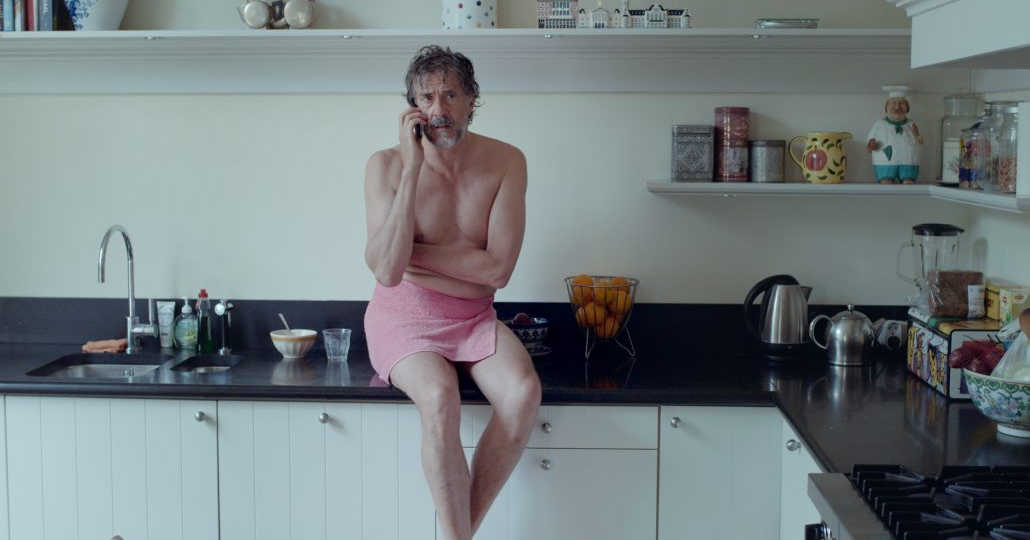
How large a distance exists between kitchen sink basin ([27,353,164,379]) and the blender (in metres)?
2.12

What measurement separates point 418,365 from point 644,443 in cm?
59

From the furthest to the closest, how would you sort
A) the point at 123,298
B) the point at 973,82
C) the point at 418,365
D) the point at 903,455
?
the point at 123,298 < the point at 973,82 < the point at 418,365 < the point at 903,455

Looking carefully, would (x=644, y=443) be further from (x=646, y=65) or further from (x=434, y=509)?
(x=646, y=65)

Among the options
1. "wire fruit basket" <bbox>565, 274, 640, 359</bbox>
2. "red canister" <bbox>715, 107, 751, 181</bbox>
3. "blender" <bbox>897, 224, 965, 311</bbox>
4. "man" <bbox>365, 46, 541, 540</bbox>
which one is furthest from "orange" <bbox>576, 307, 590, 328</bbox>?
"blender" <bbox>897, 224, 965, 311</bbox>

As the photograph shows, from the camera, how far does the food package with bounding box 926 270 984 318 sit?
2.99 m

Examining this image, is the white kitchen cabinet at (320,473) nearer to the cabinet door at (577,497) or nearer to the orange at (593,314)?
the cabinet door at (577,497)

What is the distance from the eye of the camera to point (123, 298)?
356 centimetres

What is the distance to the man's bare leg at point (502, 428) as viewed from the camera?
280 centimetres

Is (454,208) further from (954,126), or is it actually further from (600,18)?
(954,126)

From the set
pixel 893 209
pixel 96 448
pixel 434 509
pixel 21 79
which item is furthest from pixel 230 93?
pixel 893 209

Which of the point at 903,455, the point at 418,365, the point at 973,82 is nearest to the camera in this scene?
the point at 903,455

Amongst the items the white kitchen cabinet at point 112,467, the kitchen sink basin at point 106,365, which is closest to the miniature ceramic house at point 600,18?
the white kitchen cabinet at point 112,467

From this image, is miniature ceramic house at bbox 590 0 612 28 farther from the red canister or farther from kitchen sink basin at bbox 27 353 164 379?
kitchen sink basin at bbox 27 353 164 379

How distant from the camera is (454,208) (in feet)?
9.80
